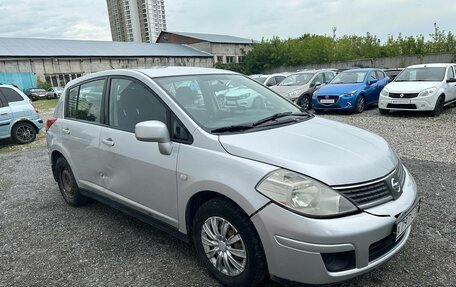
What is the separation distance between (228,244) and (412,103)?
31.3 ft

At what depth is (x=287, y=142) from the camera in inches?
101

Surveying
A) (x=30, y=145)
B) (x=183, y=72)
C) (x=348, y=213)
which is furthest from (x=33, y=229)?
(x=30, y=145)

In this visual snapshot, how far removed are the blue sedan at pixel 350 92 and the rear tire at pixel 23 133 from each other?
9129mm

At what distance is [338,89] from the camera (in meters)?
11.8

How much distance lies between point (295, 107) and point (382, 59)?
32.8 m

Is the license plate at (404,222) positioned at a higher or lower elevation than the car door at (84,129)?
lower

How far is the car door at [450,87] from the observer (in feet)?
34.9

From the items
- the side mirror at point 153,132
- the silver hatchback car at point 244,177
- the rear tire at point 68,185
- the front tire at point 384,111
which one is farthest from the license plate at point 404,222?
the front tire at point 384,111

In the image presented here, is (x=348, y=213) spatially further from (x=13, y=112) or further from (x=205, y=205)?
(x=13, y=112)

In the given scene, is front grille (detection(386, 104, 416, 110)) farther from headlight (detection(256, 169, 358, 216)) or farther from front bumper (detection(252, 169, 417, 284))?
headlight (detection(256, 169, 358, 216))

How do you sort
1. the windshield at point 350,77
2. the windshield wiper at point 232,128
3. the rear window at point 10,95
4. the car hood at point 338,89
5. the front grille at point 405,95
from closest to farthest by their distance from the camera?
the windshield wiper at point 232,128, the rear window at point 10,95, the front grille at point 405,95, the car hood at point 338,89, the windshield at point 350,77

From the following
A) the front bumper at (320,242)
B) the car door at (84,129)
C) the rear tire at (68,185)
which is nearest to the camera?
the front bumper at (320,242)

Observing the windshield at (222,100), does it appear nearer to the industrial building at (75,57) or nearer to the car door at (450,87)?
the car door at (450,87)

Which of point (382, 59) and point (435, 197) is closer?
point (435, 197)
